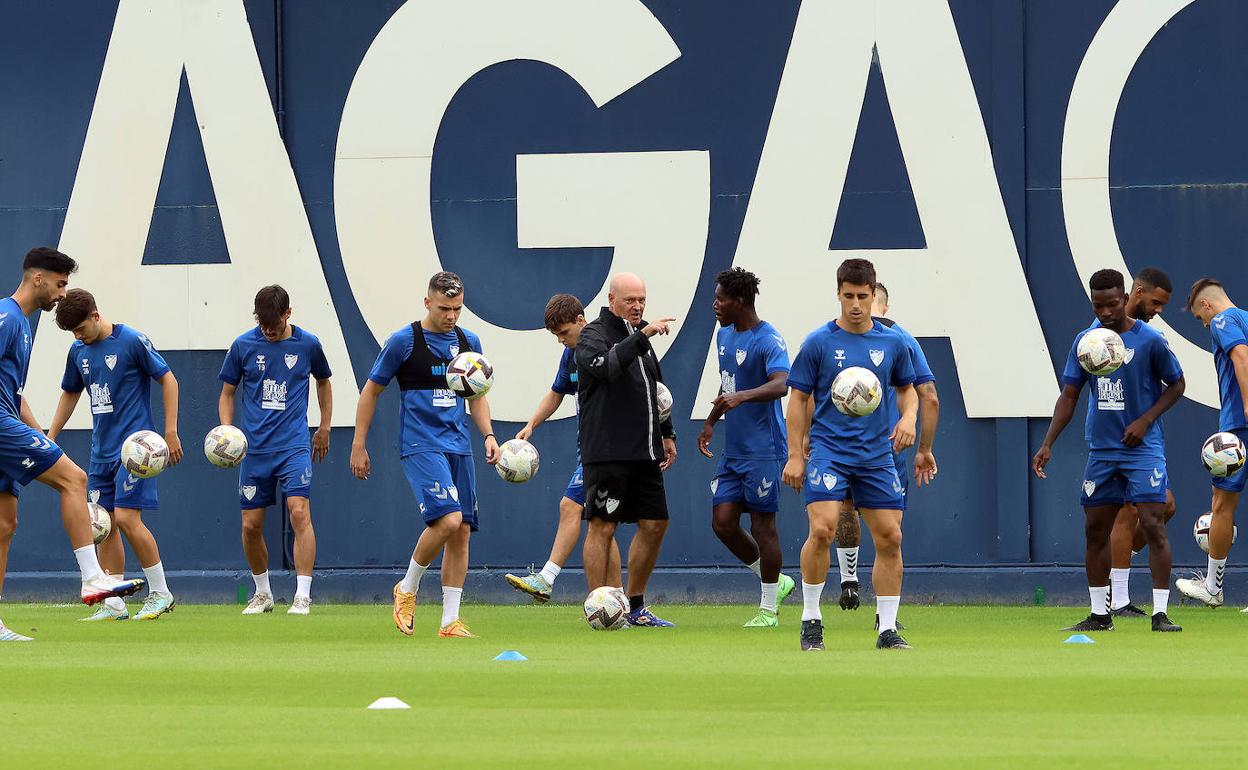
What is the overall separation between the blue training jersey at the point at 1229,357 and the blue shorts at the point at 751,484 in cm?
334

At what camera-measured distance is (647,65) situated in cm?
1677

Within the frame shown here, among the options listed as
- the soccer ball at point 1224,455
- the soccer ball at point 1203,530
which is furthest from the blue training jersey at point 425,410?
the soccer ball at point 1203,530

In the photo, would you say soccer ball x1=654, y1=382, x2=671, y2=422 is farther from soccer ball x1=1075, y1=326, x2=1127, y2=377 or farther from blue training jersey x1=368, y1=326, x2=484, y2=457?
soccer ball x1=1075, y1=326, x2=1127, y2=377

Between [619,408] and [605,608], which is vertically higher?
[619,408]

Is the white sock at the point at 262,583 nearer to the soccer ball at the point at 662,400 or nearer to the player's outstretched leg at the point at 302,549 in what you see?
the player's outstretched leg at the point at 302,549

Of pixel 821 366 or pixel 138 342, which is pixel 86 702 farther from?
pixel 138 342

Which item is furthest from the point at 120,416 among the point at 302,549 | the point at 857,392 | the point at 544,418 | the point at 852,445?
the point at 857,392

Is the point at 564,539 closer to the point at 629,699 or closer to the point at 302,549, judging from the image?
the point at 302,549

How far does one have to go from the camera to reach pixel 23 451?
39.3ft

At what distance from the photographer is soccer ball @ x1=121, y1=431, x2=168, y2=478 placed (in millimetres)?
14219

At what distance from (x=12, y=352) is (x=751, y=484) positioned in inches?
196

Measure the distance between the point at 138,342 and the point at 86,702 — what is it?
6.80m

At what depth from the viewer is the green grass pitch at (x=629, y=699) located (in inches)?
251

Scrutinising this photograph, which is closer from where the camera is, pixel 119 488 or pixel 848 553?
pixel 848 553
